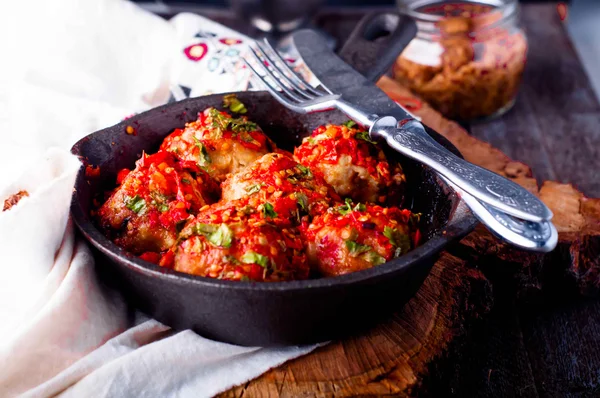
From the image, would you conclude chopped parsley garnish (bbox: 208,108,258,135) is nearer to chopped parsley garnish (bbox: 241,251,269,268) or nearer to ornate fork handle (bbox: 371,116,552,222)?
ornate fork handle (bbox: 371,116,552,222)

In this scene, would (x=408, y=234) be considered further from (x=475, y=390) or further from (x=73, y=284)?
(x=73, y=284)

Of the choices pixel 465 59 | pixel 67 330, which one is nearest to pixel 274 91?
pixel 67 330

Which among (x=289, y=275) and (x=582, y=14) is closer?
(x=289, y=275)

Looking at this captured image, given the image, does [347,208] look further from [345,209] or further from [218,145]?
[218,145]

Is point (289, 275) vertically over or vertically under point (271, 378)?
over

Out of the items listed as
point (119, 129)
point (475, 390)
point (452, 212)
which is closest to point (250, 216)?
point (452, 212)

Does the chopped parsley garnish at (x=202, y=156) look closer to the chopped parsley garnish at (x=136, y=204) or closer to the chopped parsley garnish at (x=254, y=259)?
the chopped parsley garnish at (x=136, y=204)

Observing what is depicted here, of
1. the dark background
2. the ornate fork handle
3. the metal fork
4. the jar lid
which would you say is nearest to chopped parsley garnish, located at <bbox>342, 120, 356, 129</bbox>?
the metal fork
